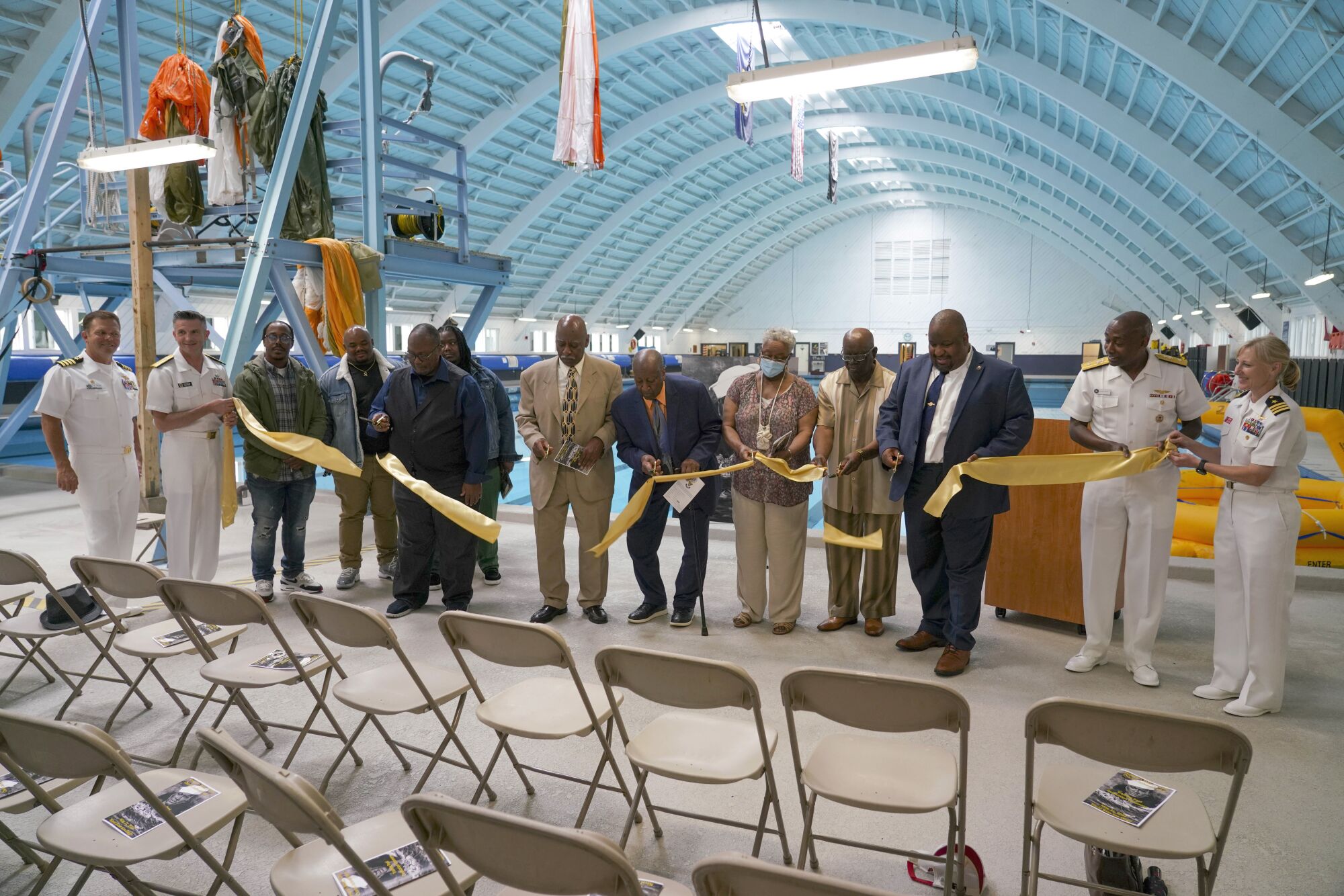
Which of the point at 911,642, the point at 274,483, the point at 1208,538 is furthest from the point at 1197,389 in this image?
the point at 274,483

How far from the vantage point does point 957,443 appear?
416 cm

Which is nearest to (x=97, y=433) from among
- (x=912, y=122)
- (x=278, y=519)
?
(x=278, y=519)

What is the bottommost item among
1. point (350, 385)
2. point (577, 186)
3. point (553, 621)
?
point (553, 621)

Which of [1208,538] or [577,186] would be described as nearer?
[1208,538]

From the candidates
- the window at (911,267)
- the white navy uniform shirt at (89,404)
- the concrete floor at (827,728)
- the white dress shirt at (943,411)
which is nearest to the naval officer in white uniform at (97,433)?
the white navy uniform shirt at (89,404)

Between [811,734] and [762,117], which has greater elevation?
[762,117]

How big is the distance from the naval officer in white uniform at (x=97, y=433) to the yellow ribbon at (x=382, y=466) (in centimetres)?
64

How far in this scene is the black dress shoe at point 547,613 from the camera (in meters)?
4.95

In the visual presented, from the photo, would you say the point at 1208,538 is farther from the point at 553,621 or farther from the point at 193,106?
the point at 193,106

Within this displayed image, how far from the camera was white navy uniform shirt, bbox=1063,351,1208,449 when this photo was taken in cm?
395

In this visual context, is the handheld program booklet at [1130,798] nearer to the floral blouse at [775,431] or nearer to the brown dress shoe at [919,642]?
the brown dress shoe at [919,642]

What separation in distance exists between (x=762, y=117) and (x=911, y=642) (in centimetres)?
2622

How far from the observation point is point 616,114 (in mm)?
25172

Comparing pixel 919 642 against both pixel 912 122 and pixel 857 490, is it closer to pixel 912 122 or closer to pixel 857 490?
pixel 857 490
